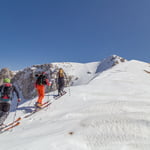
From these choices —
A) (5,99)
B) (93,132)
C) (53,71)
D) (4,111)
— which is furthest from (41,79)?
(53,71)

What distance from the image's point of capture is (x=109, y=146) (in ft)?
9.53

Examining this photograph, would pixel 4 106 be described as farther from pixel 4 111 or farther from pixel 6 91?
pixel 6 91

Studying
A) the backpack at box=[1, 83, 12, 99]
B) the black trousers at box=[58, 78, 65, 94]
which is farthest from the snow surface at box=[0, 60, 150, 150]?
the black trousers at box=[58, 78, 65, 94]

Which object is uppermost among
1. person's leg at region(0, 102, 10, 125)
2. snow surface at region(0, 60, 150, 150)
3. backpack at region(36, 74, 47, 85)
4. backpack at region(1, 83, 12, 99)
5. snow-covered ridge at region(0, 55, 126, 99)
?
snow-covered ridge at region(0, 55, 126, 99)

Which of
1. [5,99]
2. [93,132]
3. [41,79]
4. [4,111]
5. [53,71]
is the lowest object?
[93,132]

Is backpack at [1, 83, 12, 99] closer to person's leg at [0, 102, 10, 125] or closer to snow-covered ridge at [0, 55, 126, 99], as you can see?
person's leg at [0, 102, 10, 125]

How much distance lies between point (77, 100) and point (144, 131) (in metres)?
3.82

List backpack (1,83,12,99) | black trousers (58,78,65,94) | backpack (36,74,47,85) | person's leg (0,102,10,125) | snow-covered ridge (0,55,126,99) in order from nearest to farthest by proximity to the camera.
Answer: person's leg (0,102,10,125) → backpack (1,83,12,99) → backpack (36,74,47,85) → black trousers (58,78,65,94) → snow-covered ridge (0,55,126,99)

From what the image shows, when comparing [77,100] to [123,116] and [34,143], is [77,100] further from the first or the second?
[34,143]

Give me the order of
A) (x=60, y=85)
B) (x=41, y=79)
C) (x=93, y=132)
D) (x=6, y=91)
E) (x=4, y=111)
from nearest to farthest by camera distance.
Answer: (x=93, y=132) → (x=4, y=111) → (x=6, y=91) → (x=41, y=79) → (x=60, y=85)

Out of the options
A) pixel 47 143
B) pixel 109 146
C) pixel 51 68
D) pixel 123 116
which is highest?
pixel 51 68

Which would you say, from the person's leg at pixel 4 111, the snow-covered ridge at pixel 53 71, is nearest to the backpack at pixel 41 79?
the person's leg at pixel 4 111

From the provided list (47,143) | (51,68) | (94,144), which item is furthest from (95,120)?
(51,68)

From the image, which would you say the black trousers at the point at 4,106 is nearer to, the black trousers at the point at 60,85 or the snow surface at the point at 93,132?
the snow surface at the point at 93,132
